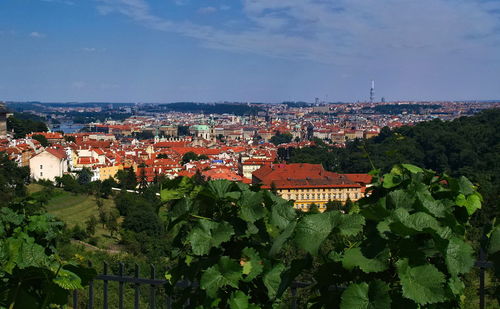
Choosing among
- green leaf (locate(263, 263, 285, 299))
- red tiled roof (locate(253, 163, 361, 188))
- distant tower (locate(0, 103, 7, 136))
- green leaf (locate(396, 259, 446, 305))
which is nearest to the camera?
green leaf (locate(396, 259, 446, 305))

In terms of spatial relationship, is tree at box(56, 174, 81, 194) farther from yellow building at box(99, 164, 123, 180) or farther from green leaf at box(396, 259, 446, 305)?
green leaf at box(396, 259, 446, 305)

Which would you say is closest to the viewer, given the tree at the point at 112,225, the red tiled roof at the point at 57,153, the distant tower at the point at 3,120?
the tree at the point at 112,225

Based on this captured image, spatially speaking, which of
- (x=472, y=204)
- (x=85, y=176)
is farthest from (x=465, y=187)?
(x=85, y=176)

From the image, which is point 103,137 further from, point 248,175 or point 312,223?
point 312,223

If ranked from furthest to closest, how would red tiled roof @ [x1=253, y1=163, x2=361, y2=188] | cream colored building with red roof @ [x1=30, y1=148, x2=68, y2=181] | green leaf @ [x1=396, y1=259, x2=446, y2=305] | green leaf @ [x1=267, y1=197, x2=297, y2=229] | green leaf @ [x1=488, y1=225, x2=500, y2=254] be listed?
1. cream colored building with red roof @ [x1=30, y1=148, x2=68, y2=181]
2. red tiled roof @ [x1=253, y1=163, x2=361, y2=188]
3. green leaf @ [x1=267, y1=197, x2=297, y2=229]
4. green leaf @ [x1=488, y1=225, x2=500, y2=254]
5. green leaf @ [x1=396, y1=259, x2=446, y2=305]

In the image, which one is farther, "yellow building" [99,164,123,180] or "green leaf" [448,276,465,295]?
"yellow building" [99,164,123,180]

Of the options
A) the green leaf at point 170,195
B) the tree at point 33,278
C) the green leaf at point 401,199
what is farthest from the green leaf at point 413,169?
the tree at point 33,278

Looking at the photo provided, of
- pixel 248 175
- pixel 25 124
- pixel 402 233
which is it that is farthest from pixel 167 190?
pixel 25 124

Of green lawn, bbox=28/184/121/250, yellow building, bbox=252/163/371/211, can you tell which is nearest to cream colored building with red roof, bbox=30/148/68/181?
green lawn, bbox=28/184/121/250

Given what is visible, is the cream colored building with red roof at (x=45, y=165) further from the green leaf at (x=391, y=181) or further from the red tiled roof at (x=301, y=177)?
the green leaf at (x=391, y=181)
